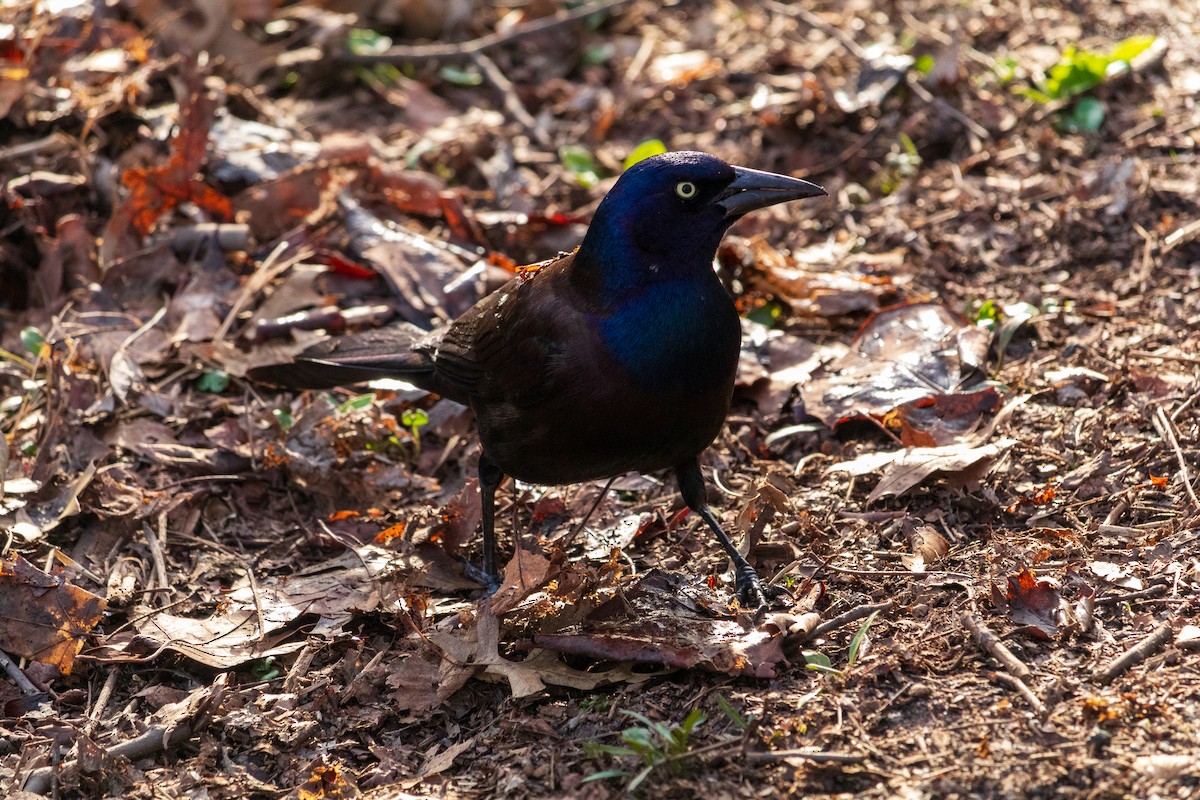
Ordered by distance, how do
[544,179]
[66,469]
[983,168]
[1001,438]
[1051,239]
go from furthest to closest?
[544,179] < [983,168] < [1051,239] < [66,469] < [1001,438]

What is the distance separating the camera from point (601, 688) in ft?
11.6

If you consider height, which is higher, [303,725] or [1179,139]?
[1179,139]

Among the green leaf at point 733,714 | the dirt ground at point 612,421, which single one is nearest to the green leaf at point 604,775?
the dirt ground at point 612,421

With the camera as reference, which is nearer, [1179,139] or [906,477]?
[906,477]

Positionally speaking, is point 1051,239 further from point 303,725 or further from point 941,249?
point 303,725

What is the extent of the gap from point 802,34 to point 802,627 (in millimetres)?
4720

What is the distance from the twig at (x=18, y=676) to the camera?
146 inches

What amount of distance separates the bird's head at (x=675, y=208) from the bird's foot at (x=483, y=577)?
115cm

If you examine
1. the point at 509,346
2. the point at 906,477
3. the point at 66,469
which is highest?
the point at 509,346

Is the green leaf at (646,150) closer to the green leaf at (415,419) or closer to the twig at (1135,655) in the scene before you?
the green leaf at (415,419)

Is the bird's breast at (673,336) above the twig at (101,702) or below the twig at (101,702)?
above

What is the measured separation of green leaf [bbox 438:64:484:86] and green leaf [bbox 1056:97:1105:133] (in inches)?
126

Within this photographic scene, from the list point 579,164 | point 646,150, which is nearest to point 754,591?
point 646,150

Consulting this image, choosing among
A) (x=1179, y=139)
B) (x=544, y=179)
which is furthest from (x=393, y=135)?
(x=1179, y=139)
